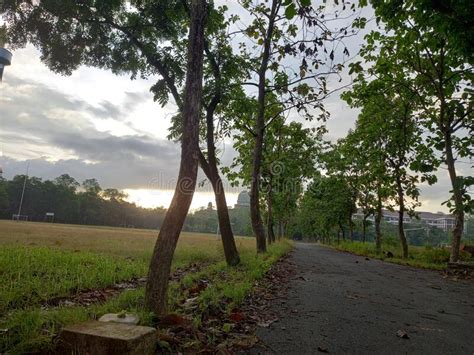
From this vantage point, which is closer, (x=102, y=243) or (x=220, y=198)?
(x=220, y=198)

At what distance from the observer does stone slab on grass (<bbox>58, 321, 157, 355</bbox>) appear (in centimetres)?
311

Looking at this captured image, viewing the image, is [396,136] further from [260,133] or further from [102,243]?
[102,243]

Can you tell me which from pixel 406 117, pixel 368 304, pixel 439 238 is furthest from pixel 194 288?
pixel 439 238

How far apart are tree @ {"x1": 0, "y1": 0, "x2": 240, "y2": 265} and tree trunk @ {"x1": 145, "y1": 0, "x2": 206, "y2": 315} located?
186 inches

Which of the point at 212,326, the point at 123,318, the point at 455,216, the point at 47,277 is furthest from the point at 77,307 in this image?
the point at 455,216

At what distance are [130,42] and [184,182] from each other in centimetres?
807

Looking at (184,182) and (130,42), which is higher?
(130,42)

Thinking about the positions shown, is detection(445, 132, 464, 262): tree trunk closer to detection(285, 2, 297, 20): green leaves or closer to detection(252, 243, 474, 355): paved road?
detection(252, 243, 474, 355): paved road

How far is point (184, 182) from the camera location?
16.0ft

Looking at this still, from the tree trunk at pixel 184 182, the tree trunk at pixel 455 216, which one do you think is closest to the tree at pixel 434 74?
the tree trunk at pixel 455 216

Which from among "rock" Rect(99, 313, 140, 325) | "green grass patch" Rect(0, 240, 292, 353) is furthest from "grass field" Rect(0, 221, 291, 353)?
"rock" Rect(99, 313, 140, 325)

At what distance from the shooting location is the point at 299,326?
5.10m

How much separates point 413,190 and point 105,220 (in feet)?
332

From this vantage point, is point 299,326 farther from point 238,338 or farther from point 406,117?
point 406,117
